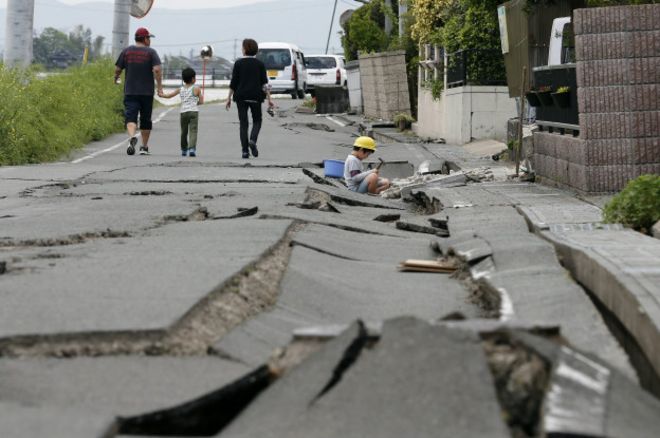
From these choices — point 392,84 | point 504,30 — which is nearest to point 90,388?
point 504,30

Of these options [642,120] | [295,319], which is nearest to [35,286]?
[295,319]

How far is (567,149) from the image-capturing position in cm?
1311

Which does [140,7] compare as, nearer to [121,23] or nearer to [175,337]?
[121,23]

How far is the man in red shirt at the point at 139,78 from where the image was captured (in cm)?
2025

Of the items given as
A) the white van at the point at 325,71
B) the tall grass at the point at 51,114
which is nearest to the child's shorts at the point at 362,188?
the tall grass at the point at 51,114

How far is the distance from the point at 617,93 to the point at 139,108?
388 inches

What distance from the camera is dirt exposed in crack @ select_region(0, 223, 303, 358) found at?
16.3 feet

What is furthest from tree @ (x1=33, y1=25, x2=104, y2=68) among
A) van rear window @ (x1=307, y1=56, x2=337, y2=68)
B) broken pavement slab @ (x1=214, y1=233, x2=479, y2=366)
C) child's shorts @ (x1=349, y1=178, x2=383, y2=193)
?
broken pavement slab @ (x1=214, y1=233, x2=479, y2=366)

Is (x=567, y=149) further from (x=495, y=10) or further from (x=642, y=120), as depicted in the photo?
(x=495, y=10)

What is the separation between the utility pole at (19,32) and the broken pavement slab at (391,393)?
2066 centimetres

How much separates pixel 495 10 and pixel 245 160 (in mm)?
7116

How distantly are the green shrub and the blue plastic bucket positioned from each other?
6.92 metres

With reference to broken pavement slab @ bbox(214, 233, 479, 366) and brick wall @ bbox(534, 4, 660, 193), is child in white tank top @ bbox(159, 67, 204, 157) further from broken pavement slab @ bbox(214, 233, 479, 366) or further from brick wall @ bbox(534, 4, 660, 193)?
broken pavement slab @ bbox(214, 233, 479, 366)

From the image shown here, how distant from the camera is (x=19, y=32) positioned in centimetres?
2433
